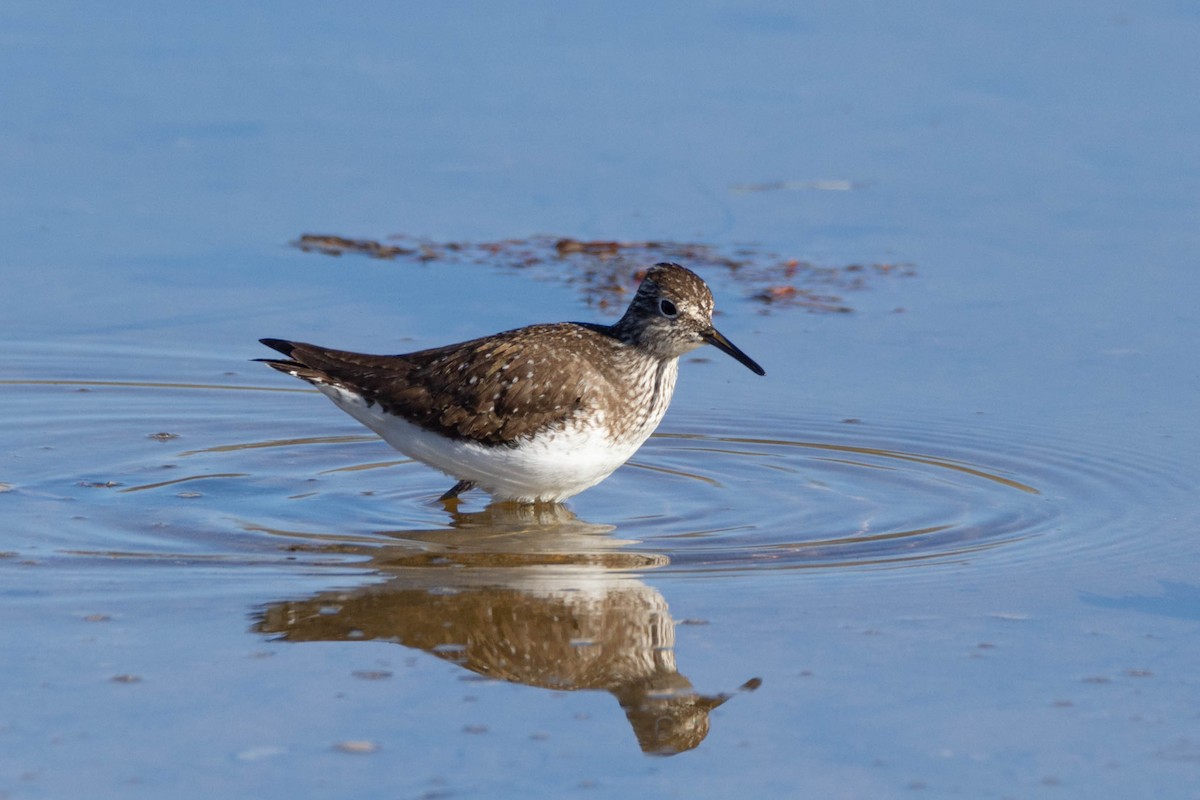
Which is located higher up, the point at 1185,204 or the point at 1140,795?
the point at 1185,204

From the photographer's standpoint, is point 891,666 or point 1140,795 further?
point 891,666

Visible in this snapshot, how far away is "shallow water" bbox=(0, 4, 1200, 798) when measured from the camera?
6.03 metres

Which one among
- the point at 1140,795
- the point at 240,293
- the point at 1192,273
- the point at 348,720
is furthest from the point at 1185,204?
the point at 348,720

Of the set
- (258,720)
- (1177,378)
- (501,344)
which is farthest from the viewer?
(1177,378)

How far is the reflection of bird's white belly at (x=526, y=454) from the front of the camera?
8820 millimetres

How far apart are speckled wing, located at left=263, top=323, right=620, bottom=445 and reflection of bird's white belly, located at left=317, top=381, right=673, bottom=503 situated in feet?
0.21

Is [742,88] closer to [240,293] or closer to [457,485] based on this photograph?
[240,293]

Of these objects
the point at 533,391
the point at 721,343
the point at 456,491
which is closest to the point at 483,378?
the point at 533,391

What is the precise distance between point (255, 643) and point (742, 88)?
926 cm

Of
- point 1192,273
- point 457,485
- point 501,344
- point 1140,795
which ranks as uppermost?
point 1192,273

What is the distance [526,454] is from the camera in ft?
29.1

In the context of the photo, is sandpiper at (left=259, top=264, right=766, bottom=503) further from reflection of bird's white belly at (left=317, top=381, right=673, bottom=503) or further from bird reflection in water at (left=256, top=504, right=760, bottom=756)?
bird reflection in water at (left=256, top=504, right=760, bottom=756)

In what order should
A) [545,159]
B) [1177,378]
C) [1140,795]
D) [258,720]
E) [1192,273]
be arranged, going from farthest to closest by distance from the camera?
[545,159] → [1192,273] → [1177,378] → [258,720] → [1140,795]

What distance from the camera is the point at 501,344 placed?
929cm
